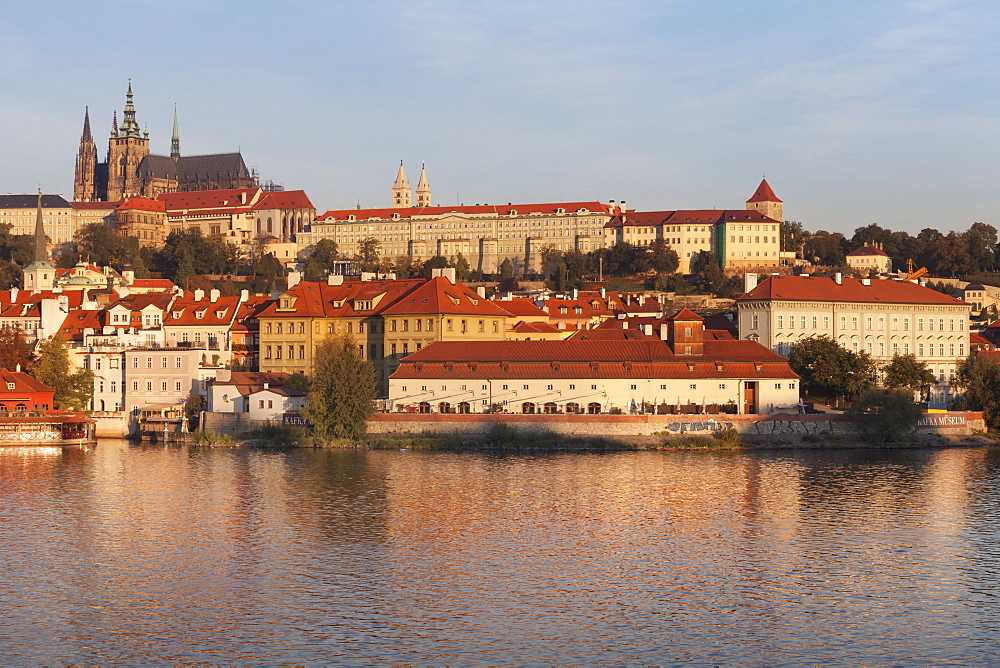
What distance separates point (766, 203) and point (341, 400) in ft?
389

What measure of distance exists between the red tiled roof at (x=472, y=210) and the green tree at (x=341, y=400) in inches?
4689

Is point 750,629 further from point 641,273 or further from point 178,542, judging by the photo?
point 641,273

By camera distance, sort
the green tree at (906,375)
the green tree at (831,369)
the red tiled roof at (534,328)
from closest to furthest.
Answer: the green tree at (831,369)
the green tree at (906,375)
the red tiled roof at (534,328)

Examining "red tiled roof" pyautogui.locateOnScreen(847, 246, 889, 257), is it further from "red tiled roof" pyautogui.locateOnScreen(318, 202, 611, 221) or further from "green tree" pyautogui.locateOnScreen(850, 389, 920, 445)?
"green tree" pyautogui.locateOnScreen(850, 389, 920, 445)

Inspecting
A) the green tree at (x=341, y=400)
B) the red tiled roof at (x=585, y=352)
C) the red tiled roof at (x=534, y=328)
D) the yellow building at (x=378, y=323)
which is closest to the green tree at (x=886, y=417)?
the red tiled roof at (x=585, y=352)

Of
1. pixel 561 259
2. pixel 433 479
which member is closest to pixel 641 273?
pixel 561 259

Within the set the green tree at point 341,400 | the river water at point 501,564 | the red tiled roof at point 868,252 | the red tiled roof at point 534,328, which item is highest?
the red tiled roof at point 868,252

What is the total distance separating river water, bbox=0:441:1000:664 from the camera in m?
25.4

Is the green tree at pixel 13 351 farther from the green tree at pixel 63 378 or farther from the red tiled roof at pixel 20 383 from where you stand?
the red tiled roof at pixel 20 383

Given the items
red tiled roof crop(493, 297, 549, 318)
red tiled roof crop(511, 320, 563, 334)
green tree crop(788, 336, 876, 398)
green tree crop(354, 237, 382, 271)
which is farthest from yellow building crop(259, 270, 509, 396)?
green tree crop(354, 237, 382, 271)

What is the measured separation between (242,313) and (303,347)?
5.07m

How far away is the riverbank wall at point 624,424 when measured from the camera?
58094mm

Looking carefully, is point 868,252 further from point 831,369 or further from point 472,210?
point 831,369

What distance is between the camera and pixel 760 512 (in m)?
39.8
